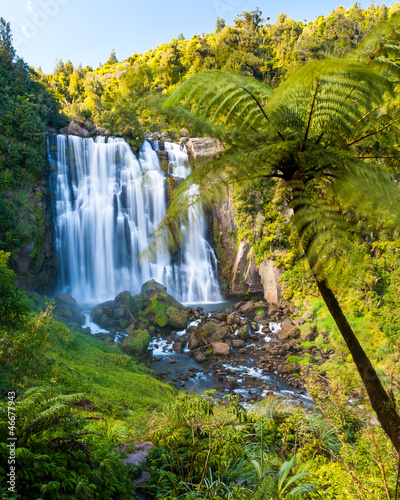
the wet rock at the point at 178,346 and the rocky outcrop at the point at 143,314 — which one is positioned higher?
the rocky outcrop at the point at 143,314

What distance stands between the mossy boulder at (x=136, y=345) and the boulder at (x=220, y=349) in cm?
256

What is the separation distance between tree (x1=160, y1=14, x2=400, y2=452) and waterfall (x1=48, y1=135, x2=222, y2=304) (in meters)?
14.4

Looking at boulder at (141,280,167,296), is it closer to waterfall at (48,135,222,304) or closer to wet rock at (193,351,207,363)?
waterfall at (48,135,222,304)

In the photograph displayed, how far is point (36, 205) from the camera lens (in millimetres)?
15906

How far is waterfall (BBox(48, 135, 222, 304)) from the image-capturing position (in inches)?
669

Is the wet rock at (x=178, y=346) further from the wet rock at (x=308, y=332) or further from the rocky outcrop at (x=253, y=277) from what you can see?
the rocky outcrop at (x=253, y=277)

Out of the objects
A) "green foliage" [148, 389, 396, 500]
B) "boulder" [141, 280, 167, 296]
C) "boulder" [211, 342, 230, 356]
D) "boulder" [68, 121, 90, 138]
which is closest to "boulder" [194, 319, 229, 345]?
"boulder" [211, 342, 230, 356]

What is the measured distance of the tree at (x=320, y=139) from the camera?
1.99 m

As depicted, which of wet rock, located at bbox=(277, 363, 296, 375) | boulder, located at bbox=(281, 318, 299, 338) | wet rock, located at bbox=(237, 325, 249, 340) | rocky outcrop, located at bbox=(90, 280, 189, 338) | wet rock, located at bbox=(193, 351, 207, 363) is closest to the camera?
wet rock, located at bbox=(277, 363, 296, 375)

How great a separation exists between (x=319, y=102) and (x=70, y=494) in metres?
3.31

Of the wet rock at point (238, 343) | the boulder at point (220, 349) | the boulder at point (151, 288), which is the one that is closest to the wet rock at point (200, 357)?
the boulder at point (220, 349)

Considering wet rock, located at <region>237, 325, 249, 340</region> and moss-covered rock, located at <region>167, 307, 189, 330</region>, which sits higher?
moss-covered rock, located at <region>167, 307, 189, 330</region>

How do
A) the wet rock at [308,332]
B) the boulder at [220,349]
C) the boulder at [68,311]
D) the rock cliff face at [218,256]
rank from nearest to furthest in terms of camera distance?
the boulder at [220,349] → the wet rock at [308,332] → the boulder at [68,311] → the rock cliff face at [218,256]

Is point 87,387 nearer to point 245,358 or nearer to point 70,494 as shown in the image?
point 70,494
